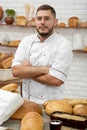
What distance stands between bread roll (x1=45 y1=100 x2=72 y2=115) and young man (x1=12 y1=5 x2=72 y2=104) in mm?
675

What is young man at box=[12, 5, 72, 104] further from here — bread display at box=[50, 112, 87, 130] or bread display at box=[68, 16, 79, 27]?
bread display at box=[68, 16, 79, 27]

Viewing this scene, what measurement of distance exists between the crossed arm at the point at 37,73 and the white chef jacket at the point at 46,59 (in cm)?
4

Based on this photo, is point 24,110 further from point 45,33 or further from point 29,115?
point 45,33

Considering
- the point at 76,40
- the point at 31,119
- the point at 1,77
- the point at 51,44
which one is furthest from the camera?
the point at 76,40

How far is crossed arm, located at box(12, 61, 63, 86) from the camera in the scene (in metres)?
2.40

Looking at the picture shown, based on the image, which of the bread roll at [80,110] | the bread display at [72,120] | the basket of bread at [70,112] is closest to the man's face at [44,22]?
the basket of bread at [70,112]

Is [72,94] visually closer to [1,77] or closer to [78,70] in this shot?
[78,70]

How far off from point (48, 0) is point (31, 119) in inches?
149

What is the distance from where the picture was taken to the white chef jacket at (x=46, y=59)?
2.42m

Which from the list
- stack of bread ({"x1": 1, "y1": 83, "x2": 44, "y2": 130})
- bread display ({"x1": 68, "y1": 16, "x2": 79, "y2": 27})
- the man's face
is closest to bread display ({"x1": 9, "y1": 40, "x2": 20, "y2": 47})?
bread display ({"x1": 68, "y1": 16, "x2": 79, "y2": 27})

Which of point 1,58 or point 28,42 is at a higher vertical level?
point 28,42

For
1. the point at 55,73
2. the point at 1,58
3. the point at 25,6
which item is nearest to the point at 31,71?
the point at 55,73

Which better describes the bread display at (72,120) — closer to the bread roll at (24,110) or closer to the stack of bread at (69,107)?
the stack of bread at (69,107)

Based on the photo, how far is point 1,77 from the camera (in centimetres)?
372
